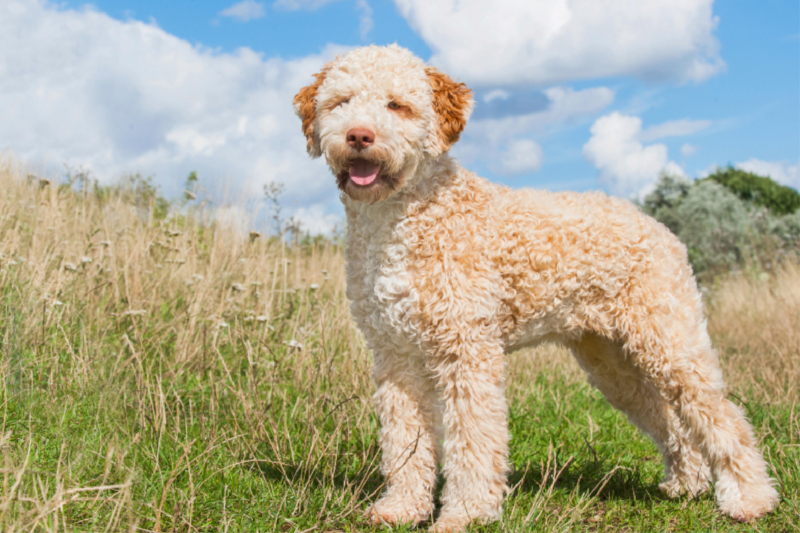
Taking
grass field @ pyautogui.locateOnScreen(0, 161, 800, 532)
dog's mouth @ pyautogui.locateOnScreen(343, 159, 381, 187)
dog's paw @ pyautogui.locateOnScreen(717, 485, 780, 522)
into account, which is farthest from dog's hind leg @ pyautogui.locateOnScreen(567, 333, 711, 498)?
dog's mouth @ pyautogui.locateOnScreen(343, 159, 381, 187)

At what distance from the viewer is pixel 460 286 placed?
3.25 meters

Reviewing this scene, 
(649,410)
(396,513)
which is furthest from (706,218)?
(396,513)

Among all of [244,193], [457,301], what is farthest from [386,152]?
[244,193]

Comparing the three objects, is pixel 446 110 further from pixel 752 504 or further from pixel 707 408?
pixel 752 504

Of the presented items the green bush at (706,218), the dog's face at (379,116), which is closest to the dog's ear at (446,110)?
the dog's face at (379,116)

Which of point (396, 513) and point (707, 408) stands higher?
point (707, 408)

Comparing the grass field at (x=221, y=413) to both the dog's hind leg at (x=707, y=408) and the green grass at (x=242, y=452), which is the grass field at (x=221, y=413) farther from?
the dog's hind leg at (x=707, y=408)

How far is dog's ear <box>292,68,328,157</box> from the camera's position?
3.44 metres

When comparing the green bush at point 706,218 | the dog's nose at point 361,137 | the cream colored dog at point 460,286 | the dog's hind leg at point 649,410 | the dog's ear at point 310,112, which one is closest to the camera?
the dog's nose at point 361,137

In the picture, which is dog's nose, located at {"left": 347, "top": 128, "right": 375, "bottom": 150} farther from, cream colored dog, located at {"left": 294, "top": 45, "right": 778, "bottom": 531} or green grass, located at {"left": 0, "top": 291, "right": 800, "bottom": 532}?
green grass, located at {"left": 0, "top": 291, "right": 800, "bottom": 532}

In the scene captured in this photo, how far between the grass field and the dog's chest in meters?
0.62

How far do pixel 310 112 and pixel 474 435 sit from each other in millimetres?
1878

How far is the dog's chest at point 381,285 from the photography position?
3.26 m

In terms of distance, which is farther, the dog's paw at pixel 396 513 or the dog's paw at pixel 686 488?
the dog's paw at pixel 686 488
